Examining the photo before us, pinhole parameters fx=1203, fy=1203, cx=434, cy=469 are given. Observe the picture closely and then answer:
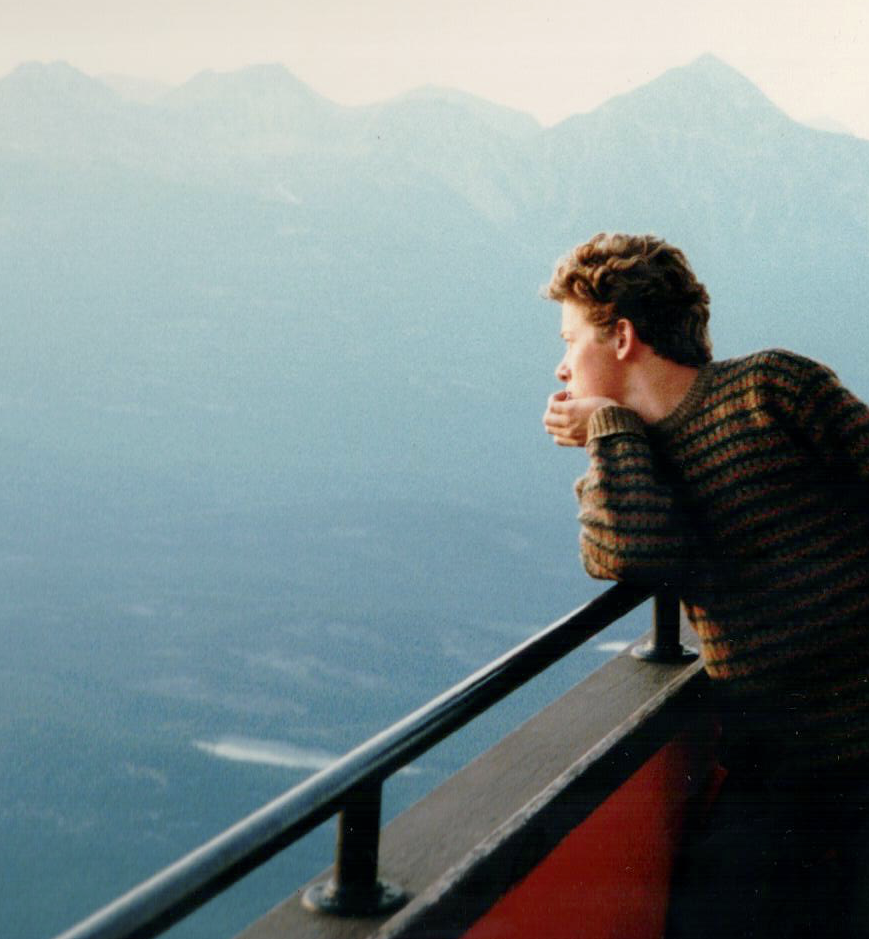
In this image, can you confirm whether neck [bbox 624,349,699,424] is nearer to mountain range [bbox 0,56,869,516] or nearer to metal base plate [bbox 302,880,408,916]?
metal base plate [bbox 302,880,408,916]

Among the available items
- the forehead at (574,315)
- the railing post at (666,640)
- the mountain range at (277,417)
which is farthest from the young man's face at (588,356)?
the mountain range at (277,417)

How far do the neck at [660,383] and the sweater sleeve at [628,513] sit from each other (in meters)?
0.04

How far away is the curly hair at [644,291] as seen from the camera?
1218 millimetres

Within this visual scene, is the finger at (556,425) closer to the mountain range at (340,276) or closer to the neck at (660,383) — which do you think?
the neck at (660,383)

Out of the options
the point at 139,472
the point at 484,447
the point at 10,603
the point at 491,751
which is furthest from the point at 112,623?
the point at 491,751

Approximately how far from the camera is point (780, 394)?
115cm

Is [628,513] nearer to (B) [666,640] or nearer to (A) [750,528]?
(A) [750,528]

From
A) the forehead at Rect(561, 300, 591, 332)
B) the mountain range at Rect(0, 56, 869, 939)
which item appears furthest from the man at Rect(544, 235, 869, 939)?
the mountain range at Rect(0, 56, 869, 939)

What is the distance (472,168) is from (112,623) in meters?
67.6

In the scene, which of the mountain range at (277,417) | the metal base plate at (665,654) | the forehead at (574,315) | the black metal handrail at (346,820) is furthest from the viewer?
the mountain range at (277,417)

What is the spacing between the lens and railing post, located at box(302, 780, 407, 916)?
3.02ft

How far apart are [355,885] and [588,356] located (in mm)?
585

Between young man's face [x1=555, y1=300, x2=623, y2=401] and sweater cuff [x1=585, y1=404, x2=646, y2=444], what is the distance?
0.04m

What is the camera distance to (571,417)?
1270 mm
